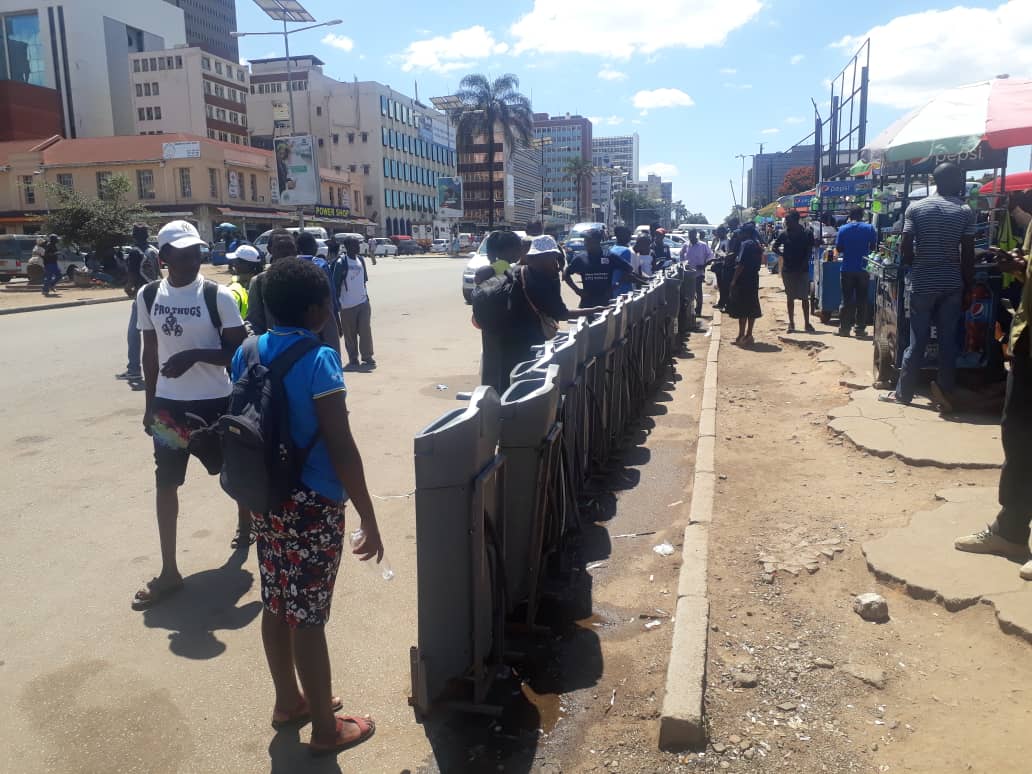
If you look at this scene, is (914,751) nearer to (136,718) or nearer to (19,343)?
(136,718)

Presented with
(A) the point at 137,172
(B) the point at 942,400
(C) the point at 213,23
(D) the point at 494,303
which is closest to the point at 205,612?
(D) the point at 494,303

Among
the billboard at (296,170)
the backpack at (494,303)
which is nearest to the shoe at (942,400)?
the backpack at (494,303)

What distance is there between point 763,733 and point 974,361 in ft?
17.7

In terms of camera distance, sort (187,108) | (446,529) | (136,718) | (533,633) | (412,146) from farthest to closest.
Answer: (412,146)
(187,108)
(533,633)
(136,718)
(446,529)

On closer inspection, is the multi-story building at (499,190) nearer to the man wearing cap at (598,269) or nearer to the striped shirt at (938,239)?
the man wearing cap at (598,269)

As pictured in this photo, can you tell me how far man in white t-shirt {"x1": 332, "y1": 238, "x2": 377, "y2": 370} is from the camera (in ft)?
34.9

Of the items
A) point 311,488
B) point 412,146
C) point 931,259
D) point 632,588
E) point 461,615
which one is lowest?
point 632,588

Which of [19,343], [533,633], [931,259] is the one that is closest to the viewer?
[533,633]

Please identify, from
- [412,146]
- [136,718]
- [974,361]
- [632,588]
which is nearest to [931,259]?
[974,361]

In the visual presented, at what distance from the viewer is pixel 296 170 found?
167 ft

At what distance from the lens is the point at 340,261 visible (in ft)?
35.0

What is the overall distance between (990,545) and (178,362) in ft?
13.3

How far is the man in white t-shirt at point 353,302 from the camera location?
10625mm

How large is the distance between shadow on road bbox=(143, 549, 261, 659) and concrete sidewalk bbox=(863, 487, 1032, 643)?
3.17 metres
